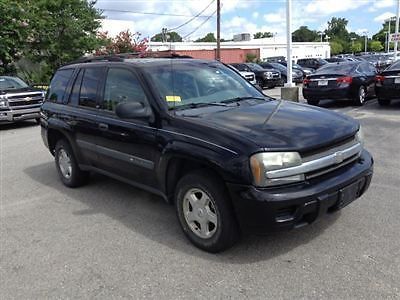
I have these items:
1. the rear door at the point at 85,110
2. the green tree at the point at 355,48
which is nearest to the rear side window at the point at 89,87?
the rear door at the point at 85,110

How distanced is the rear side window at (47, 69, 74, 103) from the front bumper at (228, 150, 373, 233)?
3563mm

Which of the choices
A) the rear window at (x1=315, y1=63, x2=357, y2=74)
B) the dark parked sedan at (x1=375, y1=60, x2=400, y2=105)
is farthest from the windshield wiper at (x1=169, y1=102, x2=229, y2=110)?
the rear window at (x1=315, y1=63, x2=357, y2=74)

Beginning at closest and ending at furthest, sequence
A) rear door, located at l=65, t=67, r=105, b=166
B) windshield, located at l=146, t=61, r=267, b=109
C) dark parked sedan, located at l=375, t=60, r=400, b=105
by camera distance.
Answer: windshield, located at l=146, t=61, r=267, b=109 < rear door, located at l=65, t=67, r=105, b=166 < dark parked sedan, located at l=375, t=60, r=400, b=105

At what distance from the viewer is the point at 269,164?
342 centimetres

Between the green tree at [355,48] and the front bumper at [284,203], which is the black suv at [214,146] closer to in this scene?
the front bumper at [284,203]

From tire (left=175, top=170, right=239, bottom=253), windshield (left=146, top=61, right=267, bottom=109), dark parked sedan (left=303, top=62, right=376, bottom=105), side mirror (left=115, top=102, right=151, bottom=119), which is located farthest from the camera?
dark parked sedan (left=303, top=62, right=376, bottom=105)

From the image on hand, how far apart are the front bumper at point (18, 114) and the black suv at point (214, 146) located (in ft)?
26.7

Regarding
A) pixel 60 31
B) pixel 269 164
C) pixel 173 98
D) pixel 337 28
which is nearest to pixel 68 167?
pixel 173 98

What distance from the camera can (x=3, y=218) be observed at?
17.0 ft

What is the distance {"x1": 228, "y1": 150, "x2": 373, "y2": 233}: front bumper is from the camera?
11.2 ft

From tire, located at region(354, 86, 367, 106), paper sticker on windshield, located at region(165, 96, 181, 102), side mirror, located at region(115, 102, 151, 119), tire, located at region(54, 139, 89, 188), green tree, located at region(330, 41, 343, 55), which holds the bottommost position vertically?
tire, located at region(54, 139, 89, 188)

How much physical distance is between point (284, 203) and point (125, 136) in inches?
81.0

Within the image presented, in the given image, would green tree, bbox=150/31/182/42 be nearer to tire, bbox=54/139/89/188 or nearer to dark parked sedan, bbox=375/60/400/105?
dark parked sedan, bbox=375/60/400/105

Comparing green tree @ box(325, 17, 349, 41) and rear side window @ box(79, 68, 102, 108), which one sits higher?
green tree @ box(325, 17, 349, 41)
